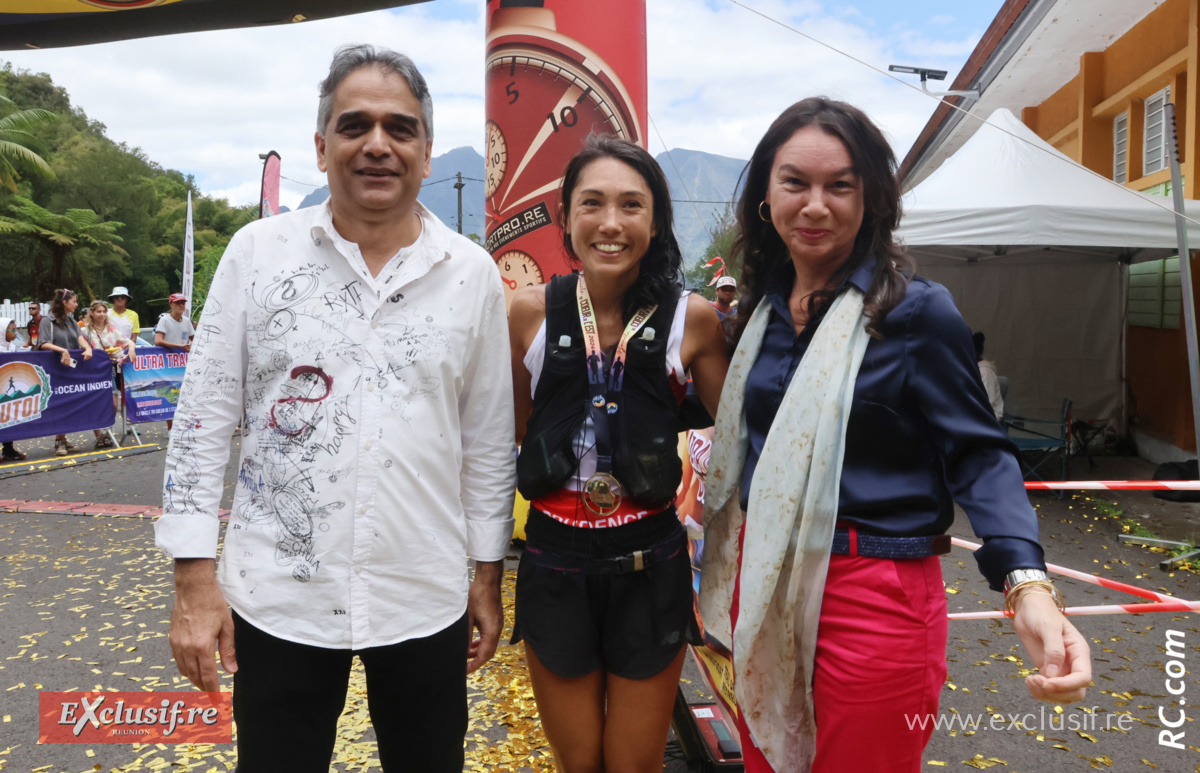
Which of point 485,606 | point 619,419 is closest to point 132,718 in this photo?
point 485,606

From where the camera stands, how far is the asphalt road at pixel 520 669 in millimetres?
3064

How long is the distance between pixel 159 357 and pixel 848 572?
37.5 feet

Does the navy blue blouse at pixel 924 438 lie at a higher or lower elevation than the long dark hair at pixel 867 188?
lower

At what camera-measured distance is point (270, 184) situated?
1075 centimetres

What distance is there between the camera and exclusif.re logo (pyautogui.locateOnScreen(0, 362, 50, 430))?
902 cm

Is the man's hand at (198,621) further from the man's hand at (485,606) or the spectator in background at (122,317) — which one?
the spectator in background at (122,317)

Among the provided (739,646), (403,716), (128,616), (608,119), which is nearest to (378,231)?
(403,716)

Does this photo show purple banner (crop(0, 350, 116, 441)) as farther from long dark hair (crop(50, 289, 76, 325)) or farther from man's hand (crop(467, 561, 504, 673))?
man's hand (crop(467, 561, 504, 673))

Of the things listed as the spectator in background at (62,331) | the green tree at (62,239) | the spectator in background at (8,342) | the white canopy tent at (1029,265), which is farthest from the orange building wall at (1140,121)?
the green tree at (62,239)

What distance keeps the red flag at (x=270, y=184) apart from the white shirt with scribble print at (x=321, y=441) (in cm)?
949

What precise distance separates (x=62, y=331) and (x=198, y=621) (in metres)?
10.3

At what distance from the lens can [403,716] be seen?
1807mm

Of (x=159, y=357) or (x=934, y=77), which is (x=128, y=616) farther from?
(x=934, y=77)

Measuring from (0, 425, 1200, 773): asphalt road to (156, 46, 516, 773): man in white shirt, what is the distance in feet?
3.43
